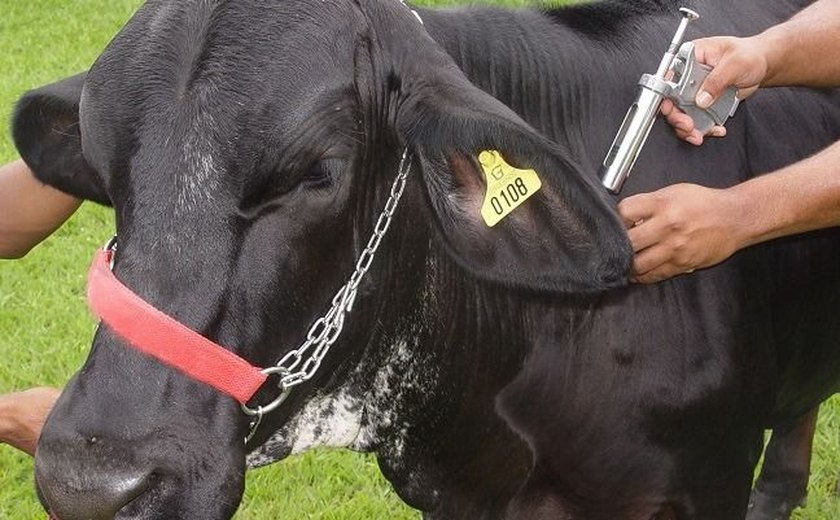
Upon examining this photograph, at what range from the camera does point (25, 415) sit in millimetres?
3551

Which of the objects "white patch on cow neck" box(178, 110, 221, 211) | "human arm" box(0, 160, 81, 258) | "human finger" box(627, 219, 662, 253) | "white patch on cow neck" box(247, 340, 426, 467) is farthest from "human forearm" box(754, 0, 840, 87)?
"human arm" box(0, 160, 81, 258)

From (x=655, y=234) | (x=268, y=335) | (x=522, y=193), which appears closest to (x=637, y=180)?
(x=655, y=234)

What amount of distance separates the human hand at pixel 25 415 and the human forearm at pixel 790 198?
1.95 metres

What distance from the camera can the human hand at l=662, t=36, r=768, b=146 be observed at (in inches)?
104

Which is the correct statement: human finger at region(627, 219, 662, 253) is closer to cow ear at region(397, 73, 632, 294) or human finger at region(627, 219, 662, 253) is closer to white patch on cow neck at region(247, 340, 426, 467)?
cow ear at region(397, 73, 632, 294)

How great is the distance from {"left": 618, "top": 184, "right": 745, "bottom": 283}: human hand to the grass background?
191 centimetres

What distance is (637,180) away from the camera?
2.83 m

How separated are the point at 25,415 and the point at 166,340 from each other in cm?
168

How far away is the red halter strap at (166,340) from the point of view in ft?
6.70

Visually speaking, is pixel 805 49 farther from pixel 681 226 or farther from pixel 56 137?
pixel 56 137

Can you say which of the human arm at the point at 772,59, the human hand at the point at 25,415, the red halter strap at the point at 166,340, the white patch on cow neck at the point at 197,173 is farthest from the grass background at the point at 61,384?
the white patch on cow neck at the point at 197,173

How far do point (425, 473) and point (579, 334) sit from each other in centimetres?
52

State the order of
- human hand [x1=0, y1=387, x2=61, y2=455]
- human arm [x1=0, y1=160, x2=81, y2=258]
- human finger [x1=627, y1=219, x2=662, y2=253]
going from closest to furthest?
human finger [x1=627, y1=219, x2=662, y2=253]
human arm [x1=0, y1=160, x2=81, y2=258]
human hand [x1=0, y1=387, x2=61, y2=455]

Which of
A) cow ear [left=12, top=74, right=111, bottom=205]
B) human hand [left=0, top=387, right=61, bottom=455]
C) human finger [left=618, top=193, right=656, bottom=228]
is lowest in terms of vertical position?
human hand [left=0, top=387, right=61, bottom=455]
